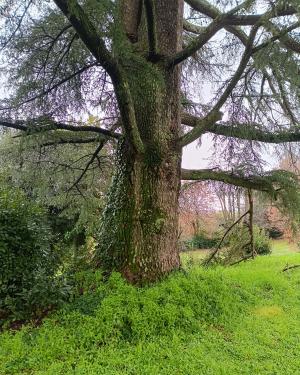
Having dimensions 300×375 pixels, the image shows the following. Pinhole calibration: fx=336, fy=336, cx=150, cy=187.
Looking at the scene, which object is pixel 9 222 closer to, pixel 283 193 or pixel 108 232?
pixel 108 232

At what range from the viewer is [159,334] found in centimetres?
302

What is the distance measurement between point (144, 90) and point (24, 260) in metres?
2.33

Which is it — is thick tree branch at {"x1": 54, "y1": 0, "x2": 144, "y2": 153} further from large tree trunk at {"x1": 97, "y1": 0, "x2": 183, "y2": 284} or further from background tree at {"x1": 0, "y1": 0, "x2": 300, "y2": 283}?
large tree trunk at {"x1": 97, "y1": 0, "x2": 183, "y2": 284}

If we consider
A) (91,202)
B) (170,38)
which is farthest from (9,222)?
(170,38)

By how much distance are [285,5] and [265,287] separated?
3.49 m

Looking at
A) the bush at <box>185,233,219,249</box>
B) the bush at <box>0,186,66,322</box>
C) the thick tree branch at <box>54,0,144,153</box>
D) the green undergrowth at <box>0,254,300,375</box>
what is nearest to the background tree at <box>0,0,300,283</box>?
the thick tree branch at <box>54,0,144,153</box>

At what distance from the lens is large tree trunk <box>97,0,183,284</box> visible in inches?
143

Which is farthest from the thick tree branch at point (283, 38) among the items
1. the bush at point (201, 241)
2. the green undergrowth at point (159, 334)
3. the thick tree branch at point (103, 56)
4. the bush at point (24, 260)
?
the bush at point (201, 241)

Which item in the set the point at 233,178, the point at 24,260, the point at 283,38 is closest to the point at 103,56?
the point at 283,38

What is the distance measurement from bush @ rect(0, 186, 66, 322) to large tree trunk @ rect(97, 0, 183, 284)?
671 millimetres

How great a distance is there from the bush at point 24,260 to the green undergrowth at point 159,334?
0.26 m

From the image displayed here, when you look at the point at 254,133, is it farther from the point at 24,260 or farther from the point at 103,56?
the point at 24,260

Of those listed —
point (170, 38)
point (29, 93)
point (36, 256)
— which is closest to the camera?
point (36, 256)

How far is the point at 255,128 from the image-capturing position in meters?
4.55
